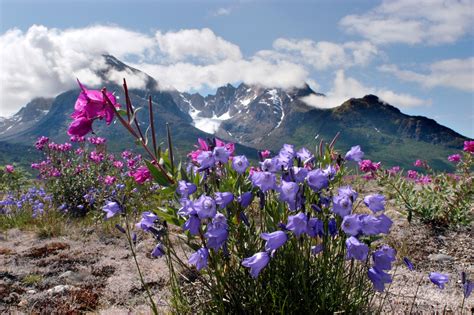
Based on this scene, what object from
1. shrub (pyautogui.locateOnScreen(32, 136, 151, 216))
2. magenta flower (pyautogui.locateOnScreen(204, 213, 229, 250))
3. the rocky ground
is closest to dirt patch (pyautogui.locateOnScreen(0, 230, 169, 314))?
the rocky ground

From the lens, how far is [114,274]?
538 centimetres

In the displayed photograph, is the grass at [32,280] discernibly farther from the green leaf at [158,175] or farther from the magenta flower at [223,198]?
the magenta flower at [223,198]

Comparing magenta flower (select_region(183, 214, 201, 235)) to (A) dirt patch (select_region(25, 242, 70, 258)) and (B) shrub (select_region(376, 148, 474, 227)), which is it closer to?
(A) dirt patch (select_region(25, 242, 70, 258))

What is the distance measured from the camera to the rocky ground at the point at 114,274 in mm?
4164

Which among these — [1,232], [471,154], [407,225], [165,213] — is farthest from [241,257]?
[1,232]

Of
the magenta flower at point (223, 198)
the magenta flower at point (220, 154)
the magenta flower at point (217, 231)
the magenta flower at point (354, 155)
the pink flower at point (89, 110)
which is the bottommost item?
the magenta flower at point (217, 231)

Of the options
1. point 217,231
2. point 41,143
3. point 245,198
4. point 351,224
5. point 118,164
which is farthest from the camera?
point 118,164

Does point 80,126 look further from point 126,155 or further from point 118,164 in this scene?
point 126,155

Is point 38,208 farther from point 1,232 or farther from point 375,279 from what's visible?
point 375,279

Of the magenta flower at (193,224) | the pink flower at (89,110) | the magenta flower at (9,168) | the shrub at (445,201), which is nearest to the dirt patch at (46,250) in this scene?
the pink flower at (89,110)

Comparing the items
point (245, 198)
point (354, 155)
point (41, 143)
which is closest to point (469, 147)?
point (354, 155)

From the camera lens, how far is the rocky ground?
4.16m

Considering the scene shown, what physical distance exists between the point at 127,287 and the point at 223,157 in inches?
123

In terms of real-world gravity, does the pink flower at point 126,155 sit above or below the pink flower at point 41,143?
below
